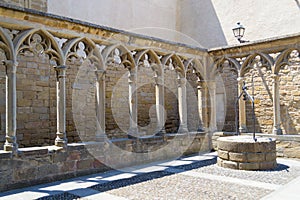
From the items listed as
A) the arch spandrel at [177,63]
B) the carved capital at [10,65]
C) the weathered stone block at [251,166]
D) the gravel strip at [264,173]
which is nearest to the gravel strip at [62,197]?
the carved capital at [10,65]

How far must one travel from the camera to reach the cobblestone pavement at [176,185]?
3340 millimetres

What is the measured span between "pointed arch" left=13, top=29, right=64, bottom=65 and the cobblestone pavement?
1.84 meters

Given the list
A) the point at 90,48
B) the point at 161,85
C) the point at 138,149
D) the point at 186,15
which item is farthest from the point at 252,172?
the point at 186,15

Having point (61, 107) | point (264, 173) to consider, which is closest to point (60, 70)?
point (61, 107)

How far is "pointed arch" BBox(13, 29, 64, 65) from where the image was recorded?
3930 mm

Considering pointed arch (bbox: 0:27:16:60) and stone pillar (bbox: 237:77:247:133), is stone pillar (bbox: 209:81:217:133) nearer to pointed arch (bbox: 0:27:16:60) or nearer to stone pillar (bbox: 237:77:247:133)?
stone pillar (bbox: 237:77:247:133)

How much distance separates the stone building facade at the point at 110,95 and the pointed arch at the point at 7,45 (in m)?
0.01

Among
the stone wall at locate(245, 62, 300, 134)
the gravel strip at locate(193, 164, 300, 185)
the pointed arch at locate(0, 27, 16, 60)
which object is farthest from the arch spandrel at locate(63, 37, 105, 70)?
the stone wall at locate(245, 62, 300, 134)

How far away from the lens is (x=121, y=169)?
488 centimetres

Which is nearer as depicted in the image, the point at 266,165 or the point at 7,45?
the point at 7,45

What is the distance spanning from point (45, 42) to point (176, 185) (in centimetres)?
276

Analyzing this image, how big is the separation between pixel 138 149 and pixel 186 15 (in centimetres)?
722

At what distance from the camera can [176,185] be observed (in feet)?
12.4

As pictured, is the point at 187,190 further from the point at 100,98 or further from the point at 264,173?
the point at 100,98
